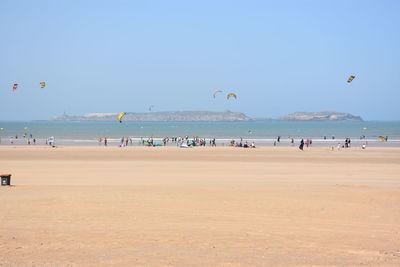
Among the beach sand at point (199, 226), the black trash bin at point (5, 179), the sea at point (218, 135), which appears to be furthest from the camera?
the sea at point (218, 135)

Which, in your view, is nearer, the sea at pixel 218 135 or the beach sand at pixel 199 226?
the beach sand at pixel 199 226

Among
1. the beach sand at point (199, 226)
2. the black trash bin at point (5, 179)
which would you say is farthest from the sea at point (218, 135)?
the beach sand at point (199, 226)

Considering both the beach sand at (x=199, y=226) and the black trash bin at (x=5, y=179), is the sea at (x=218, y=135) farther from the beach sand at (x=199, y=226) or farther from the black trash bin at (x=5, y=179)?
the beach sand at (x=199, y=226)

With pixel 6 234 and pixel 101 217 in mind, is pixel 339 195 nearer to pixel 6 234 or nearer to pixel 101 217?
pixel 101 217

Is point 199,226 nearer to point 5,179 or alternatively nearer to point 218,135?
point 5,179

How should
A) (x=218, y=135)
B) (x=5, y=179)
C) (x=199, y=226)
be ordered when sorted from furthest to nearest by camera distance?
1. (x=218, y=135)
2. (x=5, y=179)
3. (x=199, y=226)

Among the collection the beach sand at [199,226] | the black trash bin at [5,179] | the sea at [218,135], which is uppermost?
the sea at [218,135]

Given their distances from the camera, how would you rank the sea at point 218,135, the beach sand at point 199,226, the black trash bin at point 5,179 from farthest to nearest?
the sea at point 218,135 → the black trash bin at point 5,179 → the beach sand at point 199,226

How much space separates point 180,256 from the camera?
679 centimetres

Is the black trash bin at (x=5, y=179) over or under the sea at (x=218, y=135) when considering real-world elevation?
under

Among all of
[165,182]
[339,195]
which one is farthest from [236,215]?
[165,182]

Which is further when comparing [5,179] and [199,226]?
[5,179]

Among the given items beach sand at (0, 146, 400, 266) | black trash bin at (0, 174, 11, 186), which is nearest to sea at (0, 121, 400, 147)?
black trash bin at (0, 174, 11, 186)

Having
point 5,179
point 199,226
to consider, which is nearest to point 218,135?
point 5,179
